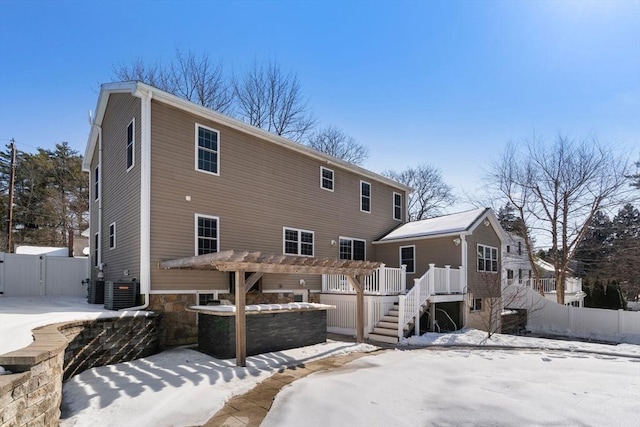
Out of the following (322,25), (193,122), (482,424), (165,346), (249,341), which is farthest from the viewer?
(322,25)

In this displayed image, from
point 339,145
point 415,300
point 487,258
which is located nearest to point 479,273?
point 487,258

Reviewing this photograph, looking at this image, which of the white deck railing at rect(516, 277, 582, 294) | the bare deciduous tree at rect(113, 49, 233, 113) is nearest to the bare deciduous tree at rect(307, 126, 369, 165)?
the bare deciduous tree at rect(113, 49, 233, 113)

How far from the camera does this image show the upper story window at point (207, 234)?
34.5 feet

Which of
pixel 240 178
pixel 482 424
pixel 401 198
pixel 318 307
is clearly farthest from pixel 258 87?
pixel 482 424

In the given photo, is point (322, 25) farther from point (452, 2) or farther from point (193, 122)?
point (193, 122)

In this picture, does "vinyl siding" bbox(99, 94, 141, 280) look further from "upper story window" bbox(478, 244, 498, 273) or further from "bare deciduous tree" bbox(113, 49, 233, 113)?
"upper story window" bbox(478, 244, 498, 273)

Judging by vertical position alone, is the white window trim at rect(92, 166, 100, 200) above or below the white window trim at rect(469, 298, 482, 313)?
above

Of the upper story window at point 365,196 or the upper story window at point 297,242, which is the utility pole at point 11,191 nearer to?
the upper story window at point 297,242

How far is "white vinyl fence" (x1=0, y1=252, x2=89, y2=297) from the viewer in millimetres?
11727

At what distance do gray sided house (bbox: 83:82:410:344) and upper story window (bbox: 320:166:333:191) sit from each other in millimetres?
39

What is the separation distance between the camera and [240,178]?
459 inches

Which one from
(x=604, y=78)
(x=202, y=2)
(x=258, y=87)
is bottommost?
(x=604, y=78)

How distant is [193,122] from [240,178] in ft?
7.01

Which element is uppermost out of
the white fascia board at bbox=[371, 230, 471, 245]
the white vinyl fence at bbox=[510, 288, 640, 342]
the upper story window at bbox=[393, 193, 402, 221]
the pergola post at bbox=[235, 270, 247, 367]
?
the upper story window at bbox=[393, 193, 402, 221]
